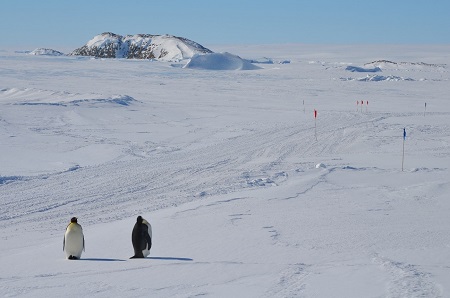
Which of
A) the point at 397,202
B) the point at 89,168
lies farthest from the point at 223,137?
the point at 397,202

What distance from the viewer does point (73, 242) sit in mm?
8156

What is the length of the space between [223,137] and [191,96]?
16.8 metres

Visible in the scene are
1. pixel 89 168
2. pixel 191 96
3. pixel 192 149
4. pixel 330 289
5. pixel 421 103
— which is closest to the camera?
pixel 330 289

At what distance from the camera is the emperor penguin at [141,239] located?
805 cm

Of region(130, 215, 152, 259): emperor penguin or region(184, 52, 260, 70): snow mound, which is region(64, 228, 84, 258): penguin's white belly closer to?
region(130, 215, 152, 259): emperor penguin

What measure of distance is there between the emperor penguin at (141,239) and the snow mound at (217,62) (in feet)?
190

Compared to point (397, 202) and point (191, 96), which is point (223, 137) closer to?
point (397, 202)

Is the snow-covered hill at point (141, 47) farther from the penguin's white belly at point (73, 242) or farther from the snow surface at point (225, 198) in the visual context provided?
the penguin's white belly at point (73, 242)

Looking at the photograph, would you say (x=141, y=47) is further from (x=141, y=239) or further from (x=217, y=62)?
(x=141, y=239)

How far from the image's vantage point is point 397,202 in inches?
460

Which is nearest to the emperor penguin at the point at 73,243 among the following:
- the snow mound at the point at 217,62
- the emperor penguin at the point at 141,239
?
the emperor penguin at the point at 141,239

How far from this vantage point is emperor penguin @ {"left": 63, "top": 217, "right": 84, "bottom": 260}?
26.7ft

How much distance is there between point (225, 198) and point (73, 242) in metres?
4.59

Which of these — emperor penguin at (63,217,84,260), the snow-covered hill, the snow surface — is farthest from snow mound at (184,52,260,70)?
emperor penguin at (63,217,84,260)
